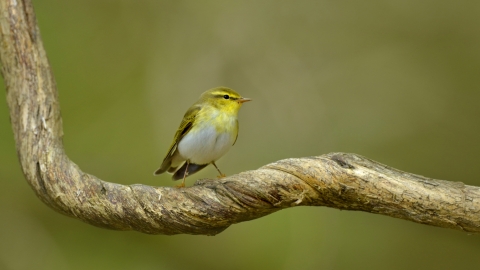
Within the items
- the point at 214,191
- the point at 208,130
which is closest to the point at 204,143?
the point at 208,130

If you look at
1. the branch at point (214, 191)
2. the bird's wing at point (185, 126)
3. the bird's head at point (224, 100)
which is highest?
the bird's head at point (224, 100)

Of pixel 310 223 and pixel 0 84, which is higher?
pixel 0 84

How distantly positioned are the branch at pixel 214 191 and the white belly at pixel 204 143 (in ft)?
1.59

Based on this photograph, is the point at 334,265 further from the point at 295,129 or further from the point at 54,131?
the point at 54,131

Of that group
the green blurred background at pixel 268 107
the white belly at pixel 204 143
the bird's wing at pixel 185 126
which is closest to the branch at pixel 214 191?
the white belly at pixel 204 143

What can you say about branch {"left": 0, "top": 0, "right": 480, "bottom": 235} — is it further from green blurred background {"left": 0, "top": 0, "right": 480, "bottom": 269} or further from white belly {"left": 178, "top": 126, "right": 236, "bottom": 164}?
green blurred background {"left": 0, "top": 0, "right": 480, "bottom": 269}

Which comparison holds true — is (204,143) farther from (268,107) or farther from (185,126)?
(268,107)

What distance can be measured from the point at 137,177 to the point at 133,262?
67cm

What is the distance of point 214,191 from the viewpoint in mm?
2131

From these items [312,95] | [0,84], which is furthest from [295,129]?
[0,84]

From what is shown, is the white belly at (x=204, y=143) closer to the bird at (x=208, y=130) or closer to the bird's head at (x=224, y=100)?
the bird at (x=208, y=130)

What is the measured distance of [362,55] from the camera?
3982 millimetres

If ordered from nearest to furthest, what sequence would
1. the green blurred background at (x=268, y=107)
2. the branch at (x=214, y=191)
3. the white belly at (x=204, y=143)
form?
the branch at (x=214, y=191)
the white belly at (x=204, y=143)
the green blurred background at (x=268, y=107)

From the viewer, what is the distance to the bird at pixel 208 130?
2727 millimetres
